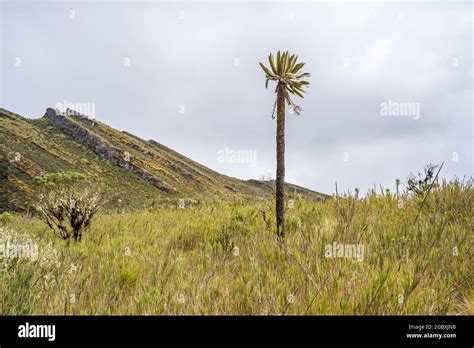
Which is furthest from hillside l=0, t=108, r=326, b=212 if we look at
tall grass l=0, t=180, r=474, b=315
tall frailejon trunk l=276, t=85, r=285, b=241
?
tall grass l=0, t=180, r=474, b=315

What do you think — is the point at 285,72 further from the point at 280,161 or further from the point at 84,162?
the point at 84,162

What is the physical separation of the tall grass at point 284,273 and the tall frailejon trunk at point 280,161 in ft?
1.48

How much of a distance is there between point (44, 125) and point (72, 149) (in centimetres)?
1507

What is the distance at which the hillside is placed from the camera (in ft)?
127

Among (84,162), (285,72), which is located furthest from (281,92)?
(84,162)

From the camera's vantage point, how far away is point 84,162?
54906 mm

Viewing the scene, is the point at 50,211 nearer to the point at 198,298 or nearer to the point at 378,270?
the point at 198,298

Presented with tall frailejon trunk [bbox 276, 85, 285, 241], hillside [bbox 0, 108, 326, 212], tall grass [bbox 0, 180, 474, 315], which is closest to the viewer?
tall grass [bbox 0, 180, 474, 315]

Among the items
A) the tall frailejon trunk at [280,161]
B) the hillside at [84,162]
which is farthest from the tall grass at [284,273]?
the hillside at [84,162]

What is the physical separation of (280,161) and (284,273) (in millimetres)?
2511

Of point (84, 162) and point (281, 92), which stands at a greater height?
point (84, 162)

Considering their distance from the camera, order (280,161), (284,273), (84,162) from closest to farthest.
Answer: (284,273), (280,161), (84,162)

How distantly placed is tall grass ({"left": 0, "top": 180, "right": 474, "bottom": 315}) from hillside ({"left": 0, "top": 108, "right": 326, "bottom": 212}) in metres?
29.3

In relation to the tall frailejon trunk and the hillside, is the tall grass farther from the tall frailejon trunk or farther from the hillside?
the hillside
